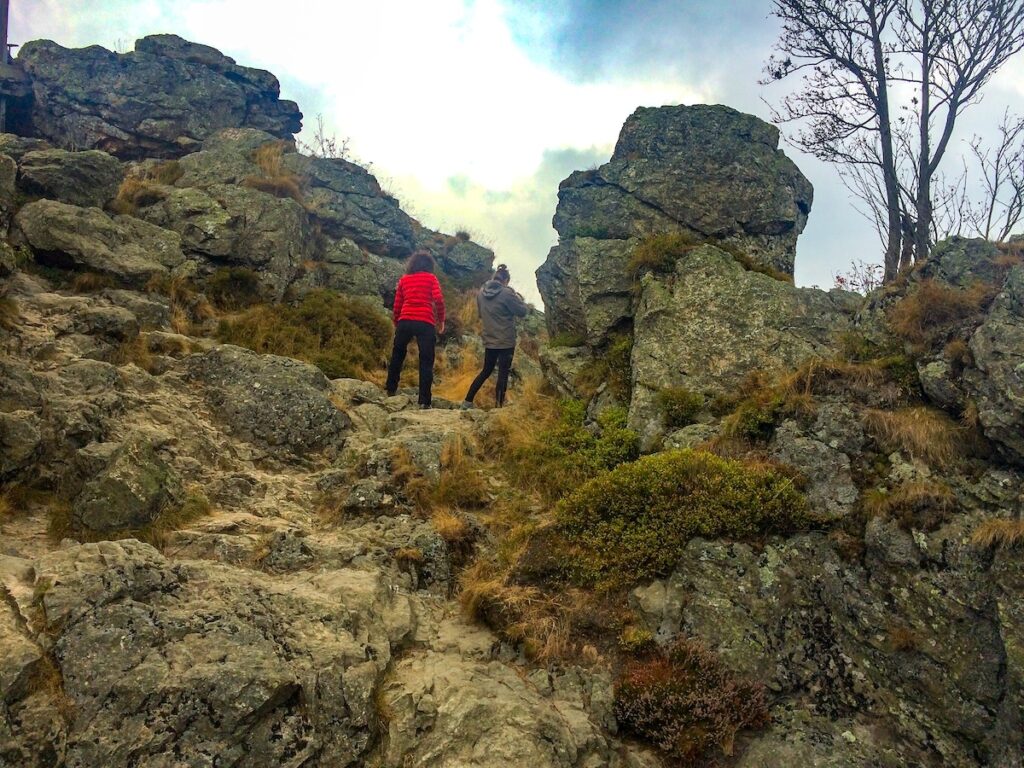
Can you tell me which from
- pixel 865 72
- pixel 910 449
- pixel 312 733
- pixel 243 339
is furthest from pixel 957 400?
pixel 243 339

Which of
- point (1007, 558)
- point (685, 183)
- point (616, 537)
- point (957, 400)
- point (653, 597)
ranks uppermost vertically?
point (685, 183)

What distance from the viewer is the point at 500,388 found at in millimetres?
14234

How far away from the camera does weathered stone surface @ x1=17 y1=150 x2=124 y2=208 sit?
14898 millimetres

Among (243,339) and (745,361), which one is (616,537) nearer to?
(745,361)

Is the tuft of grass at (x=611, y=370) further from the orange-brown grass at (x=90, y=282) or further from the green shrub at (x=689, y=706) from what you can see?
the orange-brown grass at (x=90, y=282)

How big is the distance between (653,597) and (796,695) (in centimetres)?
171

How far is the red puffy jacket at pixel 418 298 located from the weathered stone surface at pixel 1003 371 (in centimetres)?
891

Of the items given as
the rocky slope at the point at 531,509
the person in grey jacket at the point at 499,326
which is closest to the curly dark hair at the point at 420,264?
the person in grey jacket at the point at 499,326

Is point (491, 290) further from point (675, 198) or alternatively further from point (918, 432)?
point (918, 432)

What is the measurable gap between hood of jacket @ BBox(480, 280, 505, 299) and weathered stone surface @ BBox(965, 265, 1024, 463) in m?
8.45

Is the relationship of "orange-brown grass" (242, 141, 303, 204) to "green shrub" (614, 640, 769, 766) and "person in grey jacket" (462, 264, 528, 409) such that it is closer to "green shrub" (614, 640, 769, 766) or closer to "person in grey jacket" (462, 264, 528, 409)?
"person in grey jacket" (462, 264, 528, 409)

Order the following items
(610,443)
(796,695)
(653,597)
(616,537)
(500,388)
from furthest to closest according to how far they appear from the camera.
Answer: (500,388), (610,443), (616,537), (653,597), (796,695)

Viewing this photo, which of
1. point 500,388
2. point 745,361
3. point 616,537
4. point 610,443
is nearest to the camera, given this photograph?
point 616,537

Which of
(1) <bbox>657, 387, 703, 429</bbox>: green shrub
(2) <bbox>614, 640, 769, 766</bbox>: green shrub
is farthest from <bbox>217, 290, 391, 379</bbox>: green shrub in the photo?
(2) <bbox>614, 640, 769, 766</bbox>: green shrub
